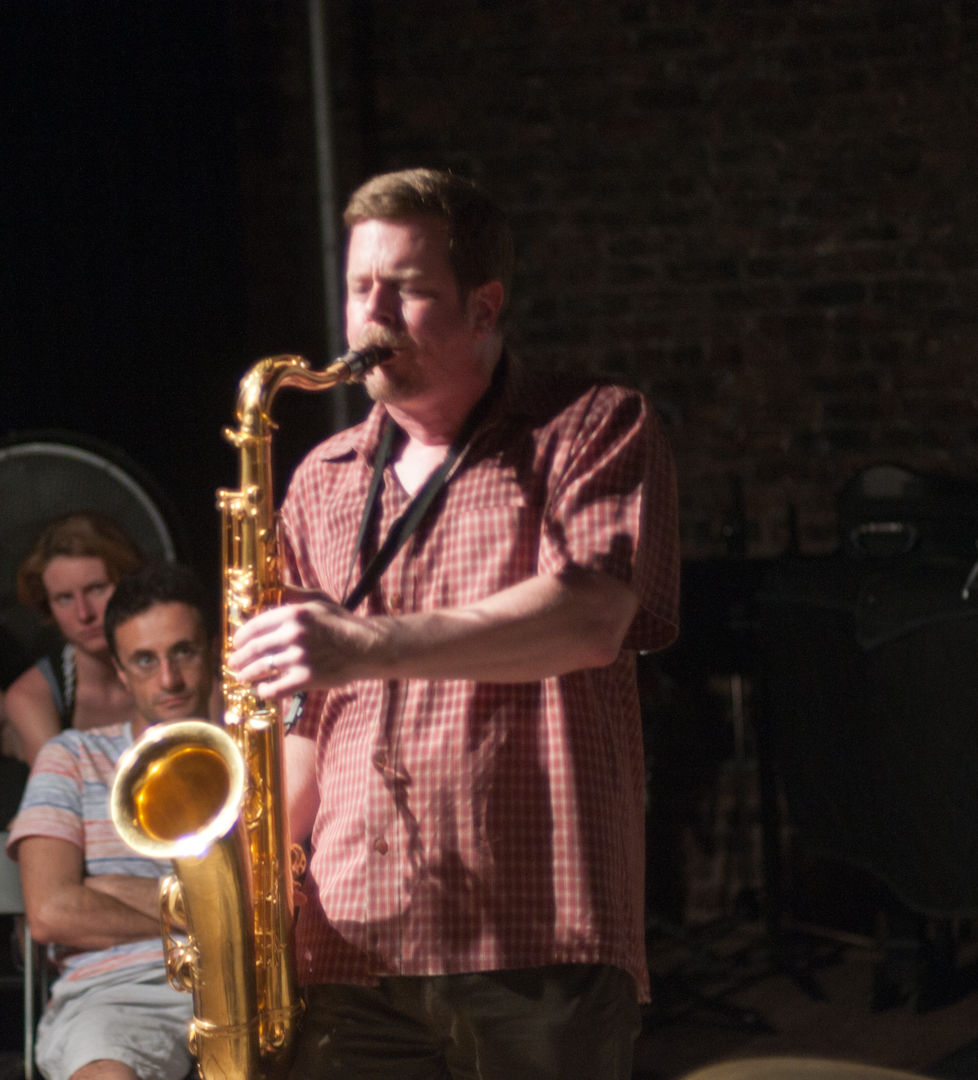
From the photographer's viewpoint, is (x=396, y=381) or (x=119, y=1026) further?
(x=119, y=1026)

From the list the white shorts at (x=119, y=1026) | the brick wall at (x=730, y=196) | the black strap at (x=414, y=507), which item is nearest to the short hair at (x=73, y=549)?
the white shorts at (x=119, y=1026)

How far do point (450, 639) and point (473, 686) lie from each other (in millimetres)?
131

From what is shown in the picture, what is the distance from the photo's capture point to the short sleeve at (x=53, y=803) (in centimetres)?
261

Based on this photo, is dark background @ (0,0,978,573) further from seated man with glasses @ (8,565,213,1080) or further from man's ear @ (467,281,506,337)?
man's ear @ (467,281,506,337)

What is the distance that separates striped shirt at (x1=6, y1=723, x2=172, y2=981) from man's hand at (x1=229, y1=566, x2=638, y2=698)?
1419 mm

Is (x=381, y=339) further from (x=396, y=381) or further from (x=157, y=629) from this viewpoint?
(x=157, y=629)

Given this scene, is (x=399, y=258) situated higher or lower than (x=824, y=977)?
higher

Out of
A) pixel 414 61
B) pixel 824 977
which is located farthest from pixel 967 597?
pixel 414 61

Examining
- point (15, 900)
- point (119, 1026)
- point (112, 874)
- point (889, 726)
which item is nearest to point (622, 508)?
point (119, 1026)

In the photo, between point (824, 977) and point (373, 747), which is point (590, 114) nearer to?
point (824, 977)

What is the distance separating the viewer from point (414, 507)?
1.51 meters

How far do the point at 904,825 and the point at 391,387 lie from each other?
92.6 inches

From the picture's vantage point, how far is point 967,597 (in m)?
3.23

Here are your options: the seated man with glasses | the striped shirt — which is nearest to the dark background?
the seated man with glasses
